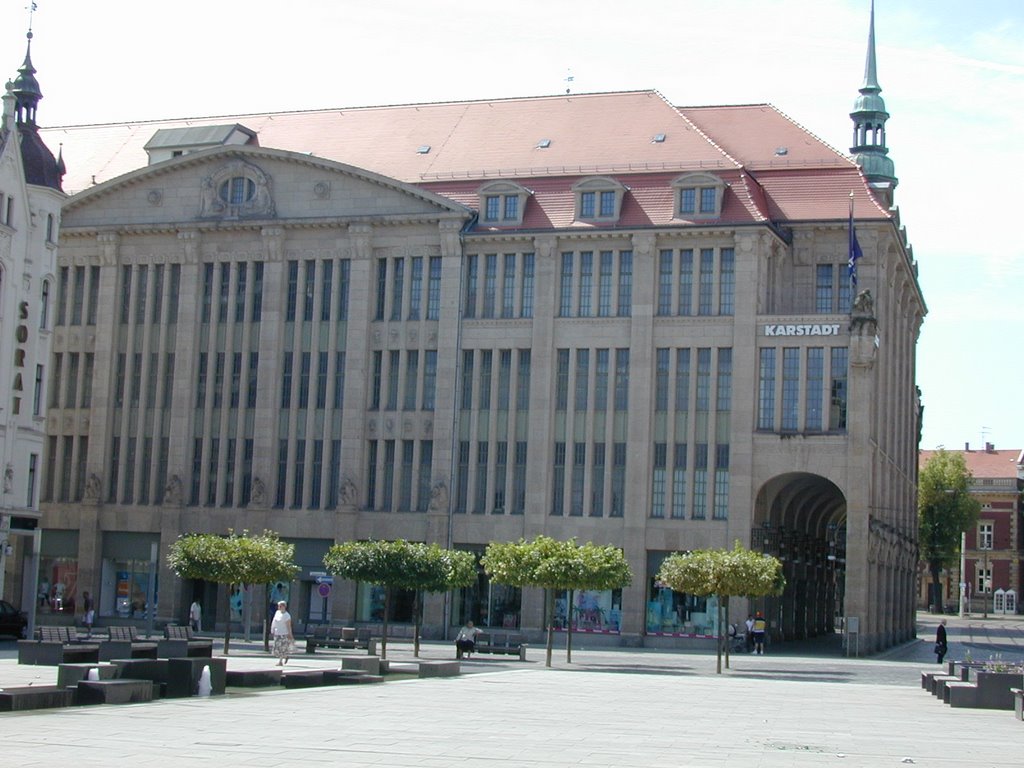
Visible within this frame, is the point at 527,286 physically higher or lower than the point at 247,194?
lower

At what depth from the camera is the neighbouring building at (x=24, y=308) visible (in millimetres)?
60000

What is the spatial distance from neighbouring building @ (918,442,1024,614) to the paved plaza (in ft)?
404

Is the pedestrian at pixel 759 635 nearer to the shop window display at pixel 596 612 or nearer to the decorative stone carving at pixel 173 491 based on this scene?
the shop window display at pixel 596 612

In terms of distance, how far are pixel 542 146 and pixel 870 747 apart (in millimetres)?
51703

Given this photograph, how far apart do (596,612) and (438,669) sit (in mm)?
27947

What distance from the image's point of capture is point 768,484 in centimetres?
6744

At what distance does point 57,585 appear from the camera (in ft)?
249

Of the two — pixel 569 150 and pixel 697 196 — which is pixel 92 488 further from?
pixel 697 196

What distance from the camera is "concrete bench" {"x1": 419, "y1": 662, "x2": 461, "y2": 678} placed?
1583 inches

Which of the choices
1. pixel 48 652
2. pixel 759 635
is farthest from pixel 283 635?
pixel 759 635

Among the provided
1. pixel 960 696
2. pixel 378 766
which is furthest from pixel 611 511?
pixel 378 766

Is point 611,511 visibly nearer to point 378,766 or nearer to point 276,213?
point 276,213

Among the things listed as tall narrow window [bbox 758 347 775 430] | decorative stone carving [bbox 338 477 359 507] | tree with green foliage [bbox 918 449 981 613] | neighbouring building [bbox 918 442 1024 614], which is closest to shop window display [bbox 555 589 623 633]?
tall narrow window [bbox 758 347 775 430]

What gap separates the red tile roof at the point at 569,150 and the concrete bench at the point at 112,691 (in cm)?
4311
